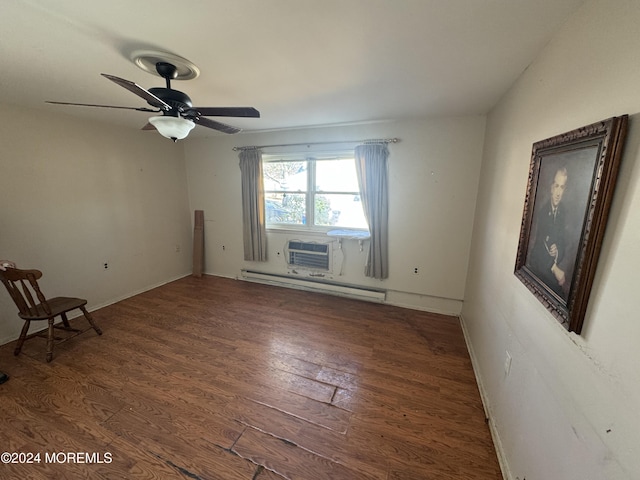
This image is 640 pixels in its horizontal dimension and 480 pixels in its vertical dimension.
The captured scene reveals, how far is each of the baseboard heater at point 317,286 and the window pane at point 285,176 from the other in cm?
140

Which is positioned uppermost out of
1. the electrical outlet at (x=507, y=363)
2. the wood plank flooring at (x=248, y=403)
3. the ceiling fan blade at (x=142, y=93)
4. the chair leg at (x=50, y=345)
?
the ceiling fan blade at (x=142, y=93)

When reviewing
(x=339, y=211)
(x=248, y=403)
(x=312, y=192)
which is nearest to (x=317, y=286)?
(x=339, y=211)

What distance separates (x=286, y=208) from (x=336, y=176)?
0.95 metres

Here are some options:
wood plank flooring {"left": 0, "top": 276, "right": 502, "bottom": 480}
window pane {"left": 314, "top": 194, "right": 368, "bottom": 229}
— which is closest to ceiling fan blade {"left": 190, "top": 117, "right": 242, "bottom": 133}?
window pane {"left": 314, "top": 194, "right": 368, "bottom": 229}

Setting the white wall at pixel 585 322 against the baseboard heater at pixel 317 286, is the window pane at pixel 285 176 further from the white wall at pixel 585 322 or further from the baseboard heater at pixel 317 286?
the white wall at pixel 585 322

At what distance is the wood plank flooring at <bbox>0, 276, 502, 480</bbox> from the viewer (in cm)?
140

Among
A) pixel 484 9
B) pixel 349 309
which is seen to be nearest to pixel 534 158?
pixel 484 9

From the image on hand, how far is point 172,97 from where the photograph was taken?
155 cm

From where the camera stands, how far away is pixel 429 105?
94.3 inches

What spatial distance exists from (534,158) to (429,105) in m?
1.38

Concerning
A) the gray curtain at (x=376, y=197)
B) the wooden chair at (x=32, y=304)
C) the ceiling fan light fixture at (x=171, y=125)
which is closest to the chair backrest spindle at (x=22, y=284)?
→ the wooden chair at (x=32, y=304)

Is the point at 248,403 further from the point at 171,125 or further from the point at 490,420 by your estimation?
the point at 171,125

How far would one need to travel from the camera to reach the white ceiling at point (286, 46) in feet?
3.64

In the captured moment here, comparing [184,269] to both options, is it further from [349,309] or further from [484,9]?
[484,9]
